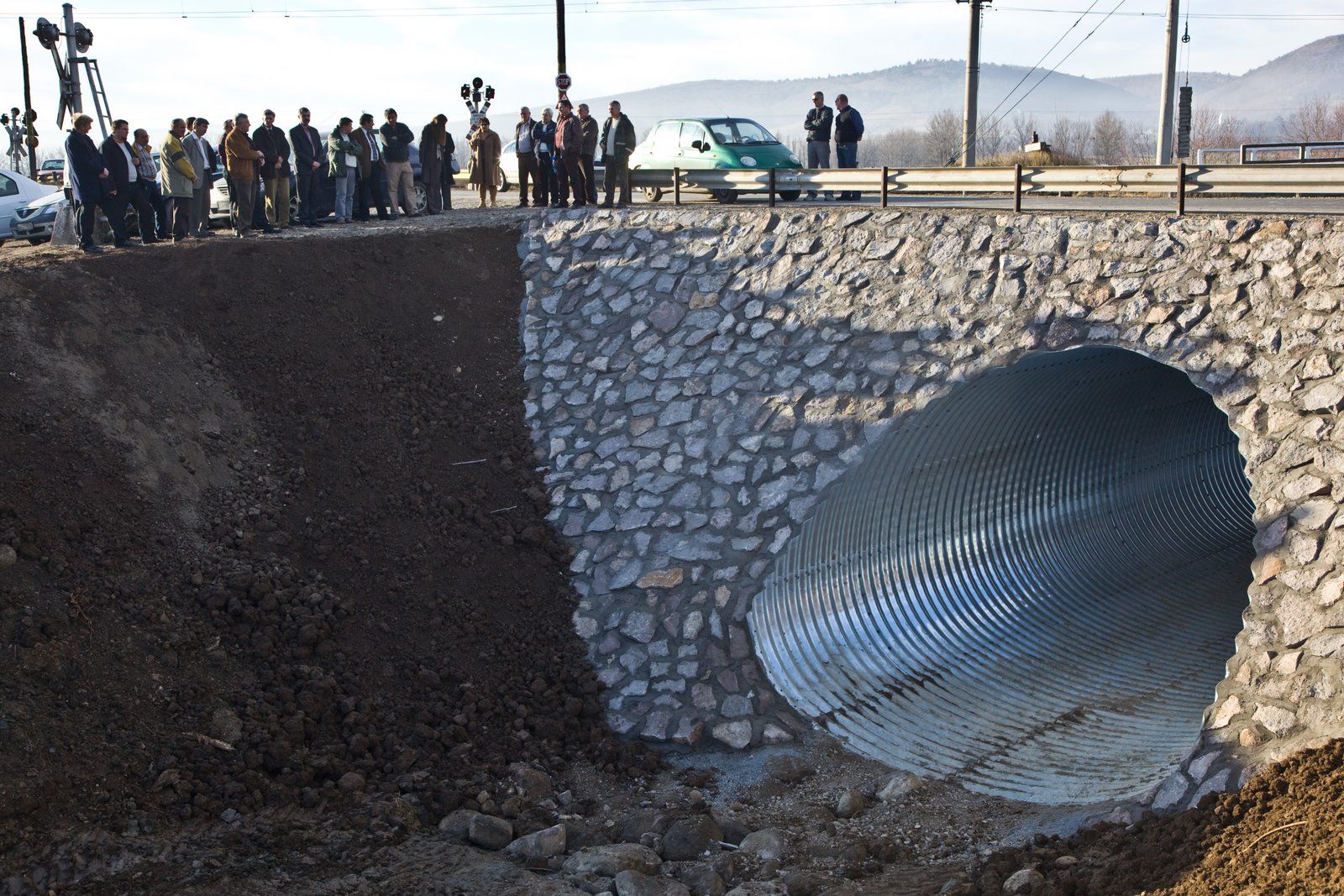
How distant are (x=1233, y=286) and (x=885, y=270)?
335cm

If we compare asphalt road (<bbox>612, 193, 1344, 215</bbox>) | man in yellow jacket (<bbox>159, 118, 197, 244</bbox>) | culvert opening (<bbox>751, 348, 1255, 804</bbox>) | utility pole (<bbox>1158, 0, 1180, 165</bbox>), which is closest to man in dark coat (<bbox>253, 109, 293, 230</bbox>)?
man in yellow jacket (<bbox>159, 118, 197, 244</bbox>)

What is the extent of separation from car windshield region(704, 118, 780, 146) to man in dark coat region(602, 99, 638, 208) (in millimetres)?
3078

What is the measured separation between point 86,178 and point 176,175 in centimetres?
119

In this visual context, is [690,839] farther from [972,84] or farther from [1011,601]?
[972,84]

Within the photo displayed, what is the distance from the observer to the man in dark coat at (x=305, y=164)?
53.7 ft

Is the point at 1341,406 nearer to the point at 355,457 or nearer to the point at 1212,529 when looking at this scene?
the point at 1212,529

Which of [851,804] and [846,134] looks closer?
[851,804]

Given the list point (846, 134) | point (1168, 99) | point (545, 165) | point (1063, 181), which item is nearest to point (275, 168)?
point (545, 165)

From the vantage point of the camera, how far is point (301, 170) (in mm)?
16391

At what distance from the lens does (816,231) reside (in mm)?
12508

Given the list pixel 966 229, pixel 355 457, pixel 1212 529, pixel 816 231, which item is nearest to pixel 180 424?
pixel 355 457

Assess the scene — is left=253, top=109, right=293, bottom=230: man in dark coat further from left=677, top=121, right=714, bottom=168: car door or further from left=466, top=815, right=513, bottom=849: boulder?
left=466, top=815, right=513, bottom=849: boulder

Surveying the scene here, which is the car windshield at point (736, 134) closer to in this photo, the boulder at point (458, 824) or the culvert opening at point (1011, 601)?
the culvert opening at point (1011, 601)

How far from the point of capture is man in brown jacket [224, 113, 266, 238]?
48.8 feet
